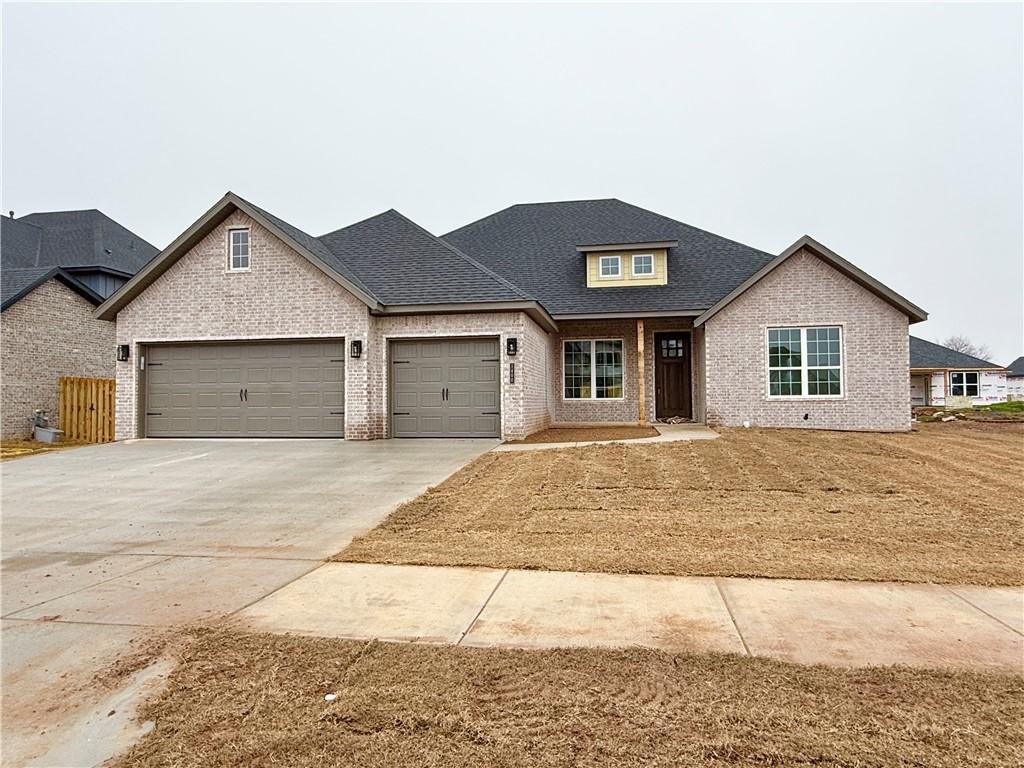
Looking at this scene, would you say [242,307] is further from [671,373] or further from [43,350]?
[671,373]

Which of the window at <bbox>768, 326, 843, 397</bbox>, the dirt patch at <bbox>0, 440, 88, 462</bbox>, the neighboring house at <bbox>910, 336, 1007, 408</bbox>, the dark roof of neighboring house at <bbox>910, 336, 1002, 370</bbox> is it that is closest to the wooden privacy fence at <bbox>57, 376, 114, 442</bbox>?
the dirt patch at <bbox>0, 440, 88, 462</bbox>

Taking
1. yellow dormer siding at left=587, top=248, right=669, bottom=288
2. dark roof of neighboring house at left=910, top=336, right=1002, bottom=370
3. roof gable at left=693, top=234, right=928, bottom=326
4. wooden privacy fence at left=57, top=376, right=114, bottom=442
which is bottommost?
wooden privacy fence at left=57, top=376, right=114, bottom=442

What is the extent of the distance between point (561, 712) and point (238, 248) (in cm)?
1501

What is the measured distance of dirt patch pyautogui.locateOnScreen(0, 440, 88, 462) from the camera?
44.4 ft

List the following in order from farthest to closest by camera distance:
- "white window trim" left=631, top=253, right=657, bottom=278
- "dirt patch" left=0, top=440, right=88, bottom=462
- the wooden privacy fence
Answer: "white window trim" left=631, top=253, right=657, bottom=278
the wooden privacy fence
"dirt patch" left=0, top=440, right=88, bottom=462

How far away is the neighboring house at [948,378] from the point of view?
1375 inches

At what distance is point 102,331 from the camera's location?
2133cm

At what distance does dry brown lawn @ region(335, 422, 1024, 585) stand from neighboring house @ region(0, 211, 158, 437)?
43.6ft

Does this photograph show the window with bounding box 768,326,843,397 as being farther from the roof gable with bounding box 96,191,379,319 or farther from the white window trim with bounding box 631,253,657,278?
the roof gable with bounding box 96,191,379,319

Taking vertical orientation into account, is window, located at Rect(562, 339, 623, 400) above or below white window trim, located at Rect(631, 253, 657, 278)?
below

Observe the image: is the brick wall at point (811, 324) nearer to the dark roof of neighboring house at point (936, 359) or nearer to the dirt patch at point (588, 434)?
the dirt patch at point (588, 434)

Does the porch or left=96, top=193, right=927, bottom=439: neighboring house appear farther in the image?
the porch

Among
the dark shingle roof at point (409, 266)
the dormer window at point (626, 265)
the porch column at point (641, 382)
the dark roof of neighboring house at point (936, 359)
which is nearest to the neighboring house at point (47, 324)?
the dark shingle roof at point (409, 266)

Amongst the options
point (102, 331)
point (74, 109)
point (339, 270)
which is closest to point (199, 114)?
point (74, 109)
